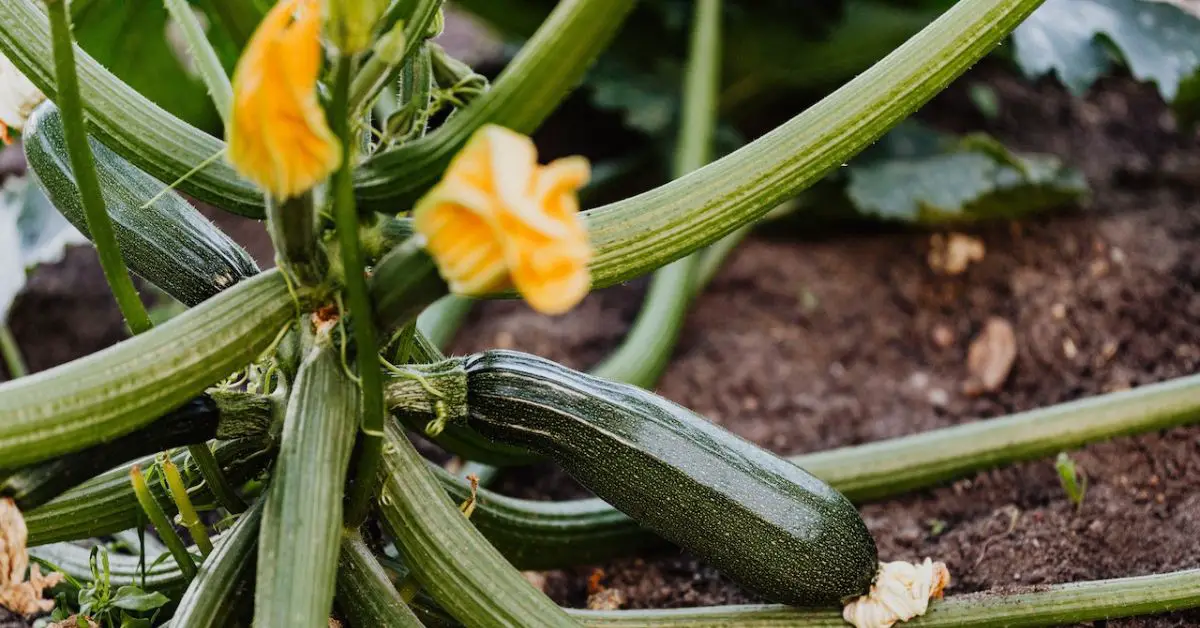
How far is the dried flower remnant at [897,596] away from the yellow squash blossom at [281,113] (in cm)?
94

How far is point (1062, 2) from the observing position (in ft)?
7.34

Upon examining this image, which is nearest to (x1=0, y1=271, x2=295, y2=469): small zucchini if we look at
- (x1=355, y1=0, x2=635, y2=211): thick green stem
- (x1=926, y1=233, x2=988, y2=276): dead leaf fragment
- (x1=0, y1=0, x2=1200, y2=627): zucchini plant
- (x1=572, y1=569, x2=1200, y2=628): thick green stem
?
(x1=0, y1=0, x2=1200, y2=627): zucchini plant

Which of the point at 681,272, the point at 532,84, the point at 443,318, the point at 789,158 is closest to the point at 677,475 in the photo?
the point at 789,158

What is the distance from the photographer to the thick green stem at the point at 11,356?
223 centimetres

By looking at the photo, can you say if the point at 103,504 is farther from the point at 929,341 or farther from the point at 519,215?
the point at 929,341

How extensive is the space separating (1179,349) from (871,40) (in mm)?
1177

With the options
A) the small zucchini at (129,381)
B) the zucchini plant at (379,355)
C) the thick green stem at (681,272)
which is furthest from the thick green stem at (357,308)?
the thick green stem at (681,272)

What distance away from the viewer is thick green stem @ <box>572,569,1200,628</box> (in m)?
1.41

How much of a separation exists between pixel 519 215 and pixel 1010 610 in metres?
0.97

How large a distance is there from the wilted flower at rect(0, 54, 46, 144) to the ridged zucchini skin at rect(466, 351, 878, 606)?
0.74 metres

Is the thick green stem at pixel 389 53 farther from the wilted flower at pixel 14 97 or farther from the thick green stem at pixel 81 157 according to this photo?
the wilted flower at pixel 14 97

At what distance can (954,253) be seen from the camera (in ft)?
8.64

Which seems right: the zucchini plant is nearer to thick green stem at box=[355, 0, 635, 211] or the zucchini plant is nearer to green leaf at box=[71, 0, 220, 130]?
thick green stem at box=[355, 0, 635, 211]

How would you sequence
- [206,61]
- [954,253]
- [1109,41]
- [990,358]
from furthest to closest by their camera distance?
[954,253]
[990,358]
[1109,41]
[206,61]
